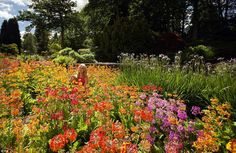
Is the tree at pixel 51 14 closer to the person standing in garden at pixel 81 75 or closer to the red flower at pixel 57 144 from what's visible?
the person standing in garden at pixel 81 75

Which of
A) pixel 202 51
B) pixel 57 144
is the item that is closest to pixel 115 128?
pixel 57 144

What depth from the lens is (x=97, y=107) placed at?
4.90 m

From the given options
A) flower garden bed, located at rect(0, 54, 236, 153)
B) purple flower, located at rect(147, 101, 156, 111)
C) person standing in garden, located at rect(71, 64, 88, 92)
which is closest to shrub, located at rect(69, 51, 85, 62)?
person standing in garden, located at rect(71, 64, 88, 92)

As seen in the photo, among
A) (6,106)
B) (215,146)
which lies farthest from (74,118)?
(215,146)

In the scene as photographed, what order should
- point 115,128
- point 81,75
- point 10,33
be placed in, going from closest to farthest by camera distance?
point 115,128
point 81,75
point 10,33

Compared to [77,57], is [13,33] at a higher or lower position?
higher

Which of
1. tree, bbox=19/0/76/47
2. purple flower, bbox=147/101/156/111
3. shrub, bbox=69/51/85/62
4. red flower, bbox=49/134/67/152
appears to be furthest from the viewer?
tree, bbox=19/0/76/47

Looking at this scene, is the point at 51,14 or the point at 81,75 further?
the point at 51,14

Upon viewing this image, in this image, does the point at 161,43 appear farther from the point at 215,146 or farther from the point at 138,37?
the point at 215,146

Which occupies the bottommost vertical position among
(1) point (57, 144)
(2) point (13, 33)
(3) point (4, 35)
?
(1) point (57, 144)

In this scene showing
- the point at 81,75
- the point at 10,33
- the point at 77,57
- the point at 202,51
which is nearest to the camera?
the point at 81,75

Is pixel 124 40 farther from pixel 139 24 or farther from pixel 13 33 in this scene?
pixel 13 33

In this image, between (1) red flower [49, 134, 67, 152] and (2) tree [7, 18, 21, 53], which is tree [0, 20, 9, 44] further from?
(1) red flower [49, 134, 67, 152]

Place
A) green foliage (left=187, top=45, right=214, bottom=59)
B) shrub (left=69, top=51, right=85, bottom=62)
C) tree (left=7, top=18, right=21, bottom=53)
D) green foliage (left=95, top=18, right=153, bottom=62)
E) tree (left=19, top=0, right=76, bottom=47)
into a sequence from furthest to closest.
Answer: tree (left=19, top=0, right=76, bottom=47)
tree (left=7, top=18, right=21, bottom=53)
green foliage (left=95, top=18, right=153, bottom=62)
green foliage (left=187, top=45, right=214, bottom=59)
shrub (left=69, top=51, right=85, bottom=62)
